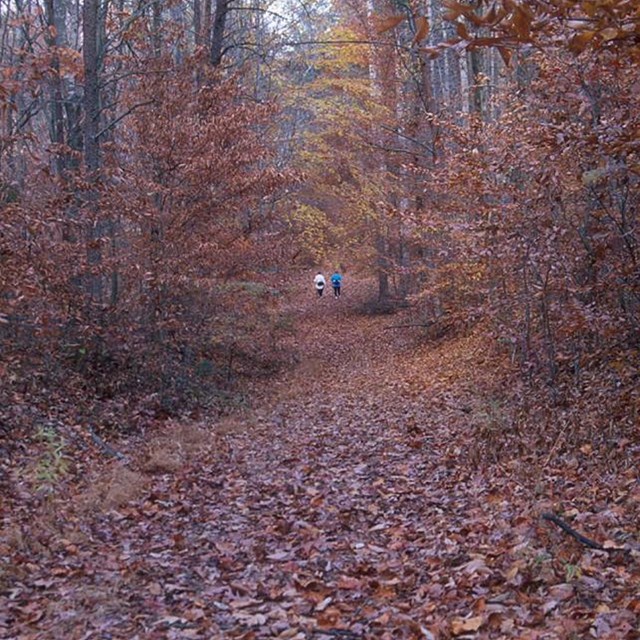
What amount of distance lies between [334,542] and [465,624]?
2.12 m

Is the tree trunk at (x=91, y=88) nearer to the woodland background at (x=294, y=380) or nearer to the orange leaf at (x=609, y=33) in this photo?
the woodland background at (x=294, y=380)

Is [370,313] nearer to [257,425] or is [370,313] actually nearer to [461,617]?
[257,425]

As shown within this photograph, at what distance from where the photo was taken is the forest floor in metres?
5.27

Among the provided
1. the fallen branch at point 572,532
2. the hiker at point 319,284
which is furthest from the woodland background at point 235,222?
the hiker at point 319,284

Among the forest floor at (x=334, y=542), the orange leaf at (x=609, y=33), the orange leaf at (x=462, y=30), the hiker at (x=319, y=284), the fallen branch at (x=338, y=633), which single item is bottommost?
the fallen branch at (x=338, y=633)

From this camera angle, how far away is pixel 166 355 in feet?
45.6

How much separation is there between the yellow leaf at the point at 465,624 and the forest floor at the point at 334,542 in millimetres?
12

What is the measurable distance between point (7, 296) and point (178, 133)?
4.90 metres

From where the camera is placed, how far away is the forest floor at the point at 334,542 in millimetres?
5270

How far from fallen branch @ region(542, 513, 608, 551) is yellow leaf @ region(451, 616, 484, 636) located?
4.35ft

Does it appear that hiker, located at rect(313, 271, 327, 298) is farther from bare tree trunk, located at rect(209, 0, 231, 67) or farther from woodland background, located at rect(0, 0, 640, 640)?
bare tree trunk, located at rect(209, 0, 231, 67)

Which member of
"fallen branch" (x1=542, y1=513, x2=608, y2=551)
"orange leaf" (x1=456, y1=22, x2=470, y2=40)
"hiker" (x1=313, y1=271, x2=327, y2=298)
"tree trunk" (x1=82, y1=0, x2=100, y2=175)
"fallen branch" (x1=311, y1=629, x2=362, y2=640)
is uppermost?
"tree trunk" (x1=82, y1=0, x2=100, y2=175)

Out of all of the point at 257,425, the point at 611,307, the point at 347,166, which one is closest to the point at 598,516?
the point at 611,307

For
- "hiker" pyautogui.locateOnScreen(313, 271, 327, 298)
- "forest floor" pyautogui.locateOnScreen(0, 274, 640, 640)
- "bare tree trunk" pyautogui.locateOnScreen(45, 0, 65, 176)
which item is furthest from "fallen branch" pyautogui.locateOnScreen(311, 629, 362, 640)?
"hiker" pyautogui.locateOnScreen(313, 271, 327, 298)
